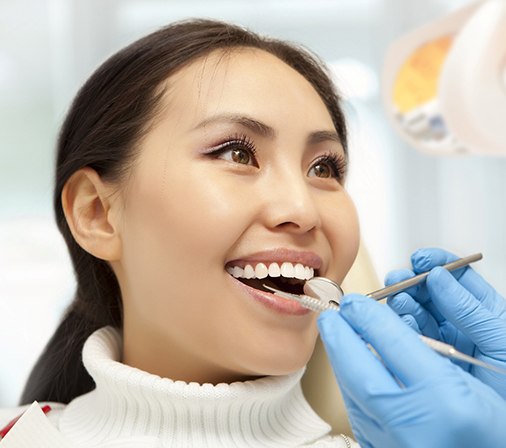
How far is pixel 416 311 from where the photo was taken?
1351 mm

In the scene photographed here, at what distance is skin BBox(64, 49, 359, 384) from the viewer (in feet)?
3.94

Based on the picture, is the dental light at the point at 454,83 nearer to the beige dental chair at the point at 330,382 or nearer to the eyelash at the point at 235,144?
the beige dental chair at the point at 330,382

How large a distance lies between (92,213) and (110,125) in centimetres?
18

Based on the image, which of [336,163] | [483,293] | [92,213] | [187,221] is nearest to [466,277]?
[483,293]

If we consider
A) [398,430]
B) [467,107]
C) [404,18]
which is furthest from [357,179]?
[398,430]

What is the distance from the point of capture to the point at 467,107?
1.56m

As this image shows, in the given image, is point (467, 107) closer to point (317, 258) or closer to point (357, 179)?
point (317, 258)

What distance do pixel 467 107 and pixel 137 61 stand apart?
73 cm

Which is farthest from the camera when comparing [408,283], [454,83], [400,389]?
[454,83]

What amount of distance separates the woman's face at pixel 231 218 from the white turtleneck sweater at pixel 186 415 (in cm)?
7

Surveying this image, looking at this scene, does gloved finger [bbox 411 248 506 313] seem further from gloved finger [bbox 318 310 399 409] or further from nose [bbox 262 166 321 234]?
gloved finger [bbox 318 310 399 409]

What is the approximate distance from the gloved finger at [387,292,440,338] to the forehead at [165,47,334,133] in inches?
14.2

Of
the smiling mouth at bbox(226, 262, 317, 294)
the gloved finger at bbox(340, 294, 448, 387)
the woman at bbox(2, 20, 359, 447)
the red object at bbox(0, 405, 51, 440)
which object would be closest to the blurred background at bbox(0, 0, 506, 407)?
the red object at bbox(0, 405, 51, 440)

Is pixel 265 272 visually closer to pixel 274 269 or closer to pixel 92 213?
pixel 274 269
